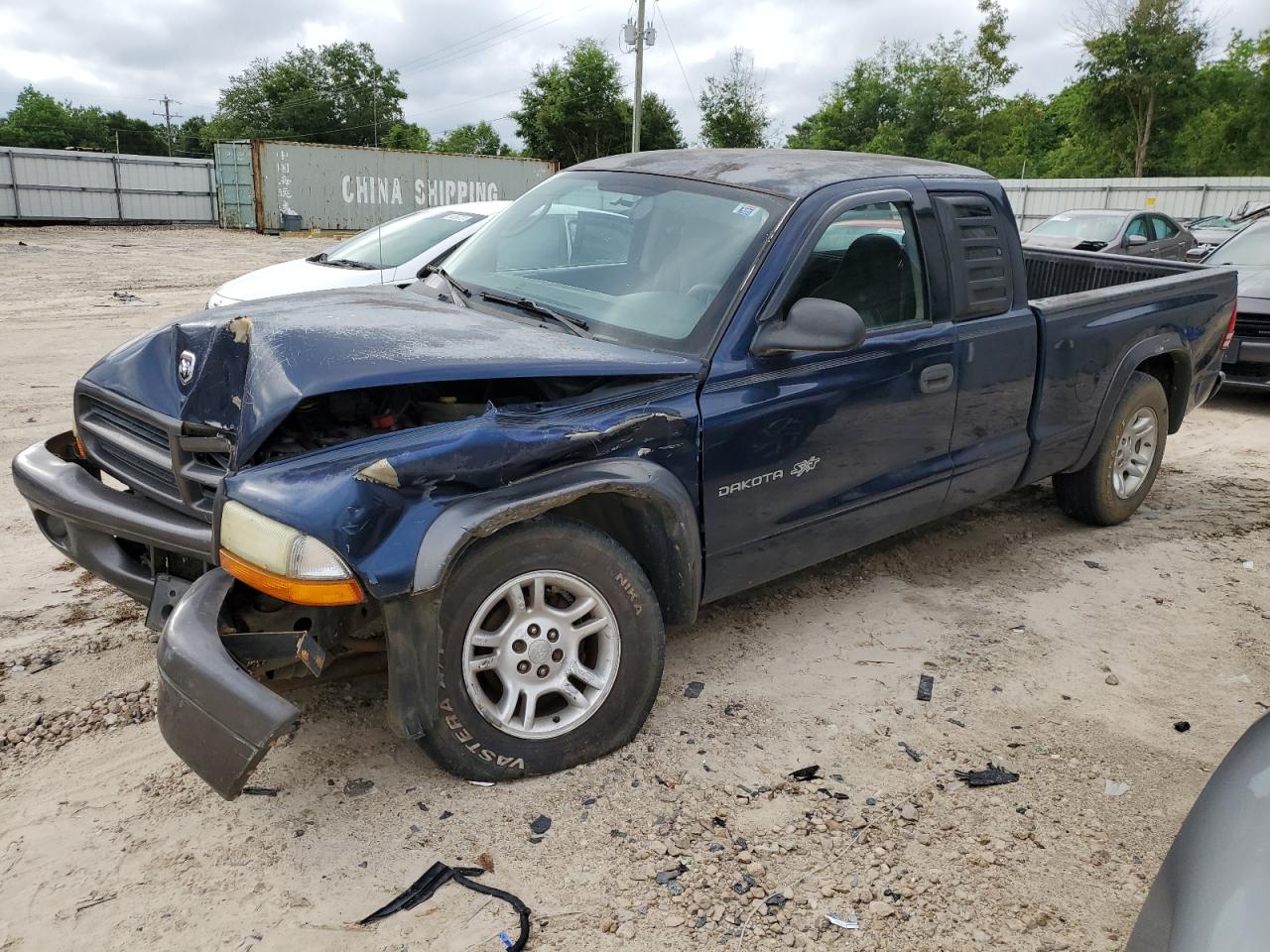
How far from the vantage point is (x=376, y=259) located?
8.20m

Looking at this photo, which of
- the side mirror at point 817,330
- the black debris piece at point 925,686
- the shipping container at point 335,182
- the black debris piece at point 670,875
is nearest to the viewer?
the black debris piece at point 670,875

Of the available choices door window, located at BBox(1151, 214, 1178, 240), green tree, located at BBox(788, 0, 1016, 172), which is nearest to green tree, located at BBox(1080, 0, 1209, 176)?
green tree, located at BBox(788, 0, 1016, 172)

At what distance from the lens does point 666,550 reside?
10.3 feet

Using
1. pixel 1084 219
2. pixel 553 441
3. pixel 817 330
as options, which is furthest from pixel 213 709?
pixel 1084 219

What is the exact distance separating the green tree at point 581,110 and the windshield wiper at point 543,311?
44581 millimetres

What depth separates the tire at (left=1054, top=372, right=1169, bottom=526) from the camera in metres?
5.14

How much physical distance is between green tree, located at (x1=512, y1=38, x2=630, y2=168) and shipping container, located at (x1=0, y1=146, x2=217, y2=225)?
19.4 m

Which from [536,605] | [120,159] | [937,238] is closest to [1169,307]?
[937,238]

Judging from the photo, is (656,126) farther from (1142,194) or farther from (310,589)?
(310,589)

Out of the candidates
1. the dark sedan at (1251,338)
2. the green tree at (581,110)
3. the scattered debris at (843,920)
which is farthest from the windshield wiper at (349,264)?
the green tree at (581,110)

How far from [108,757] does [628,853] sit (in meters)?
1.66

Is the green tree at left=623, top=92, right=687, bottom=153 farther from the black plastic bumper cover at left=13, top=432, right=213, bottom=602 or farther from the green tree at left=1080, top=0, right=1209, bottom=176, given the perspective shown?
the black plastic bumper cover at left=13, top=432, right=213, bottom=602

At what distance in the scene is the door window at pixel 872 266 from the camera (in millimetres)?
3617

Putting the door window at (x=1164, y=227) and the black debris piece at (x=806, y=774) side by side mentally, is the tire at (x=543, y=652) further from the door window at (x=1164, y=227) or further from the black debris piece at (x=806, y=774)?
the door window at (x=1164, y=227)
